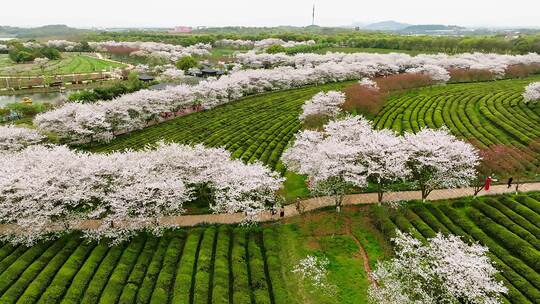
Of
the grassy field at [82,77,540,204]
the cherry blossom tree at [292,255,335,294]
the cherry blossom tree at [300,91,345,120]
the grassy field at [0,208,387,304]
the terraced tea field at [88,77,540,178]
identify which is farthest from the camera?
the cherry blossom tree at [300,91,345,120]

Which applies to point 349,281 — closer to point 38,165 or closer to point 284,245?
point 284,245

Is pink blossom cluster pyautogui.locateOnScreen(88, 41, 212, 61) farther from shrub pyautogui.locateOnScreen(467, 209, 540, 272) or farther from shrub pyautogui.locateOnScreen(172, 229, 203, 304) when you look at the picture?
shrub pyautogui.locateOnScreen(467, 209, 540, 272)

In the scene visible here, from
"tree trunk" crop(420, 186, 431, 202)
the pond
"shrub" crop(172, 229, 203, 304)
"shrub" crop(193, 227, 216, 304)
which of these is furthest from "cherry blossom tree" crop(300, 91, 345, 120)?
the pond

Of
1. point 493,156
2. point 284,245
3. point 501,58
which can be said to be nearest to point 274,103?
point 493,156

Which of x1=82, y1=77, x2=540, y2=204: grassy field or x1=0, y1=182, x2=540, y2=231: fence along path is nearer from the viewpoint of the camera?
x1=0, y1=182, x2=540, y2=231: fence along path

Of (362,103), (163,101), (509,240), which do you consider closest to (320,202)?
(509,240)

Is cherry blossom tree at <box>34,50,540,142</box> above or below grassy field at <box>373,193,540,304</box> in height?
above

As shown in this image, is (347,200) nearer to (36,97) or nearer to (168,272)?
(168,272)
